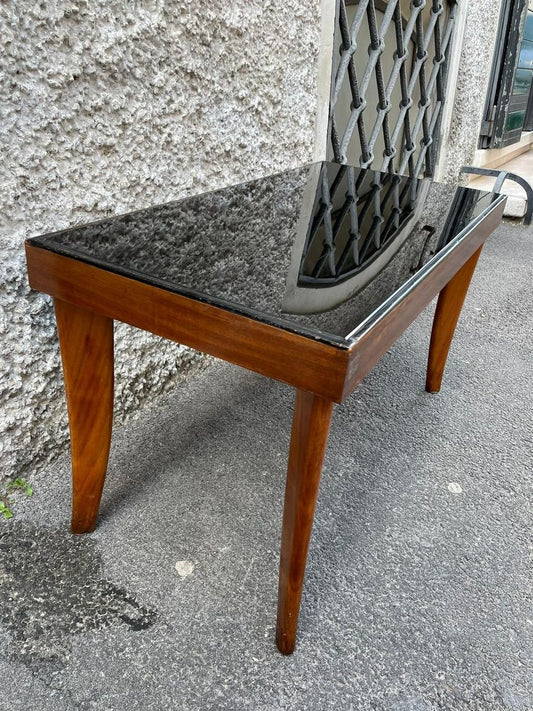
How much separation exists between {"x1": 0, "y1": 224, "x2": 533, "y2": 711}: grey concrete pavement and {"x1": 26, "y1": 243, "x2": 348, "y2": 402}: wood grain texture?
40cm

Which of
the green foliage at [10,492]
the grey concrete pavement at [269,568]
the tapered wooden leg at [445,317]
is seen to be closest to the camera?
the grey concrete pavement at [269,568]

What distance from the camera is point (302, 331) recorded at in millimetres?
551

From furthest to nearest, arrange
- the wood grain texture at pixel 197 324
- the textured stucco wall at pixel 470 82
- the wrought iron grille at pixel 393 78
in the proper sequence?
the textured stucco wall at pixel 470 82, the wrought iron grille at pixel 393 78, the wood grain texture at pixel 197 324

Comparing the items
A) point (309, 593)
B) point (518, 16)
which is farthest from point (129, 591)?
point (518, 16)

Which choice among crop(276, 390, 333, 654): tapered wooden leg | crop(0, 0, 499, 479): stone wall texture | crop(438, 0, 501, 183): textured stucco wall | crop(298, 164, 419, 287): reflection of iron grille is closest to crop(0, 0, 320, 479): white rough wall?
crop(0, 0, 499, 479): stone wall texture

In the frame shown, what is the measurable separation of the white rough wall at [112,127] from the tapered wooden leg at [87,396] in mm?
143

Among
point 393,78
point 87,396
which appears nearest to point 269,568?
point 87,396

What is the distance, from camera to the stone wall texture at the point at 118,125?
2.63ft

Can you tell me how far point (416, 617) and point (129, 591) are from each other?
1.32 ft

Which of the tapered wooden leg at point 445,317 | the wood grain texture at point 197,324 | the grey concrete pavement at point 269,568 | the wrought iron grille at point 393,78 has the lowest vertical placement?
the grey concrete pavement at point 269,568

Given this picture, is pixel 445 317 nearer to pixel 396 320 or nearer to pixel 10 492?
pixel 396 320

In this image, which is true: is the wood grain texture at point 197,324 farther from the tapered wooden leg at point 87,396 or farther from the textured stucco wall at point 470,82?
the textured stucco wall at point 470,82

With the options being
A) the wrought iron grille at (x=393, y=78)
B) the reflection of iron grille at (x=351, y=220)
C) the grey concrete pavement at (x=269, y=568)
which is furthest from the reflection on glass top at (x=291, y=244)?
the wrought iron grille at (x=393, y=78)

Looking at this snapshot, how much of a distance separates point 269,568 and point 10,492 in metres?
0.44
